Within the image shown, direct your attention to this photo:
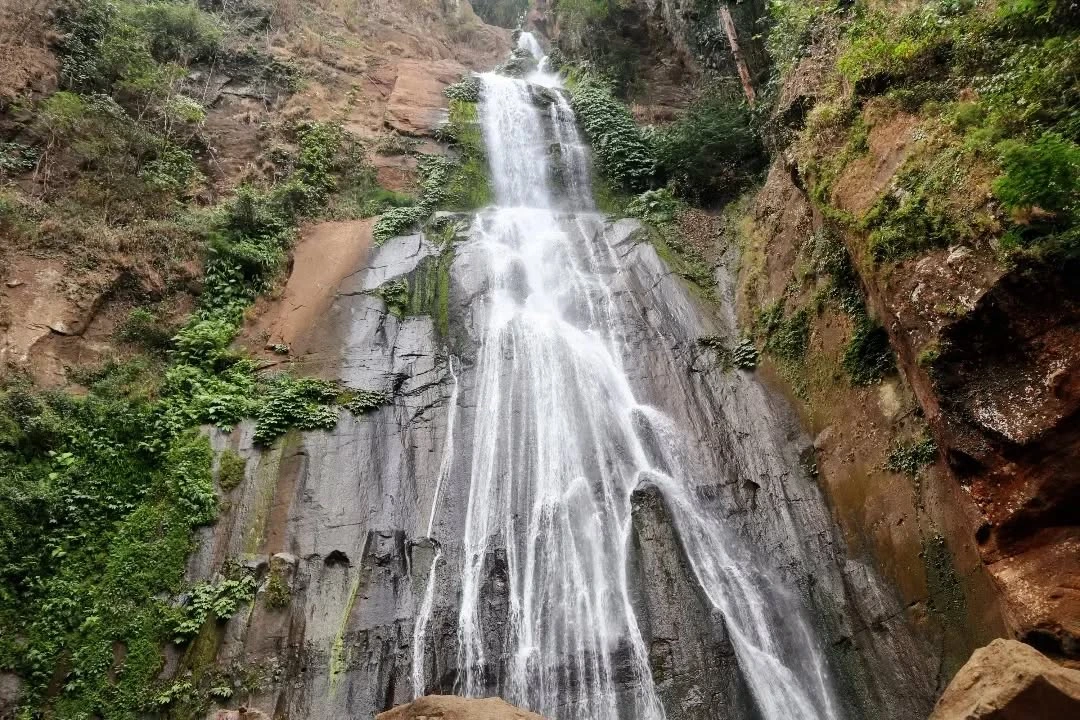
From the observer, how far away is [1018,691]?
12.1 ft

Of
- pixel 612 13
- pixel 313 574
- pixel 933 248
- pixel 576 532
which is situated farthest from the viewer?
pixel 612 13

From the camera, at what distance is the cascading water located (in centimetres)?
757

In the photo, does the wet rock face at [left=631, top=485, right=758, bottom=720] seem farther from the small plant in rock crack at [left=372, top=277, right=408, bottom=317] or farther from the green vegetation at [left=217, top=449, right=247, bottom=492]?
the small plant in rock crack at [left=372, top=277, right=408, bottom=317]

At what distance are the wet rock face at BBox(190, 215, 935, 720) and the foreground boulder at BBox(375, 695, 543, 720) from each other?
2.88 m

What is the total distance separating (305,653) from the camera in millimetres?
7840

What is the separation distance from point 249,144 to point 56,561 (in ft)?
39.4

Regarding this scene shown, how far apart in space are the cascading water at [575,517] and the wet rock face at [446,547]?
14 cm

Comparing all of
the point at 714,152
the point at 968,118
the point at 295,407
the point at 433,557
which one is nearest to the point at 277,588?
the point at 433,557

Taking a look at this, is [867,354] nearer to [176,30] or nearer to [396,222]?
[396,222]

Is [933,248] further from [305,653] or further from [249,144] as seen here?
[249,144]

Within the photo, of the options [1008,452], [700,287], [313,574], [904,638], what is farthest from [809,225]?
[313,574]

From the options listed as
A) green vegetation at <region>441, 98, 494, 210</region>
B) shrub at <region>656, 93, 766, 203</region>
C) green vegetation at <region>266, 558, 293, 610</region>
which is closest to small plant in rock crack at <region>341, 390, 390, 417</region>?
green vegetation at <region>266, 558, 293, 610</region>

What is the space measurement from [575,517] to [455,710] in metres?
4.61

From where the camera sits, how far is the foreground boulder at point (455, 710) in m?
4.84
